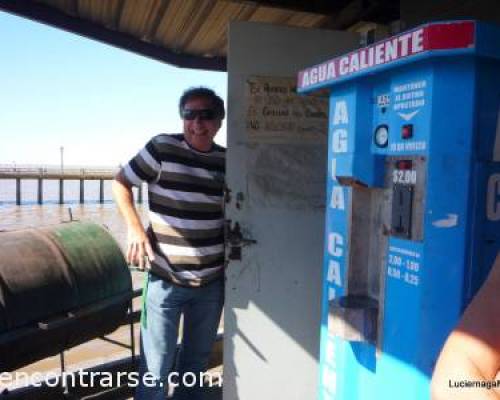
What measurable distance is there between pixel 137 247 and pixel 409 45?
161cm

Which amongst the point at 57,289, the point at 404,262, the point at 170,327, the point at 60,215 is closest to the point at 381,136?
the point at 404,262

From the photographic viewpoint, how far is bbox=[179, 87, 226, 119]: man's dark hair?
275cm

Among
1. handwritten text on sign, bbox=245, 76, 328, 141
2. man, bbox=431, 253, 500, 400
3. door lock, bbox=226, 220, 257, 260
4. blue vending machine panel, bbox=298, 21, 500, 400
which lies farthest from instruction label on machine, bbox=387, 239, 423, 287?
handwritten text on sign, bbox=245, 76, 328, 141

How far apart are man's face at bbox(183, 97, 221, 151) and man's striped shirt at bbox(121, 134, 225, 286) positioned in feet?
0.16

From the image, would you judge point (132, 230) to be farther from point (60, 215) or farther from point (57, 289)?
point (60, 215)

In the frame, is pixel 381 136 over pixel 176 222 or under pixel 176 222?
over

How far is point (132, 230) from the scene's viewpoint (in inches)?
102

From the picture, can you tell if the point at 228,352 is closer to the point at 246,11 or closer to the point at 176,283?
the point at 176,283

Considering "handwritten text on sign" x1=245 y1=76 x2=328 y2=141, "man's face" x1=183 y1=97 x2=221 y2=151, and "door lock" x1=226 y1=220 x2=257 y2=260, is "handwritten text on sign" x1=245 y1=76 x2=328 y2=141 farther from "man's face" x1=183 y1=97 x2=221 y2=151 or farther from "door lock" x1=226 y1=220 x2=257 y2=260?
"door lock" x1=226 y1=220 x2=257 y2=260

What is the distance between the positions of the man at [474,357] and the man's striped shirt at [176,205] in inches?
71.4

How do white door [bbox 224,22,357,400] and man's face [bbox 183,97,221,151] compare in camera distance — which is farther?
white door [bbox 224,22,357,400]

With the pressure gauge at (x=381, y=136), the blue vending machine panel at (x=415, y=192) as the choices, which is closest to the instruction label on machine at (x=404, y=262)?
the blue vending machine panel at (x=415, y=192)

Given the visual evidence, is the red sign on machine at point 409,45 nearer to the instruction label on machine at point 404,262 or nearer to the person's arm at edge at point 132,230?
the instruction label on machine at point 404,262

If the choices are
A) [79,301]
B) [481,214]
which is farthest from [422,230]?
[79,301]
